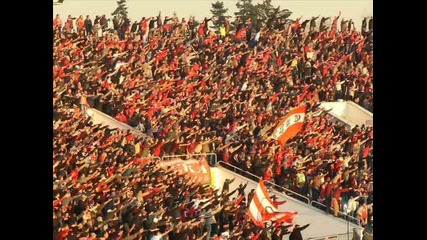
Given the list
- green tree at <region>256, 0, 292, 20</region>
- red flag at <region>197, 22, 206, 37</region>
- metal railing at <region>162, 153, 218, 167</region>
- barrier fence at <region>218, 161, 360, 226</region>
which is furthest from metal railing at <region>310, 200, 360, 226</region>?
red flag at <region>197, 22, 206, 37</region>

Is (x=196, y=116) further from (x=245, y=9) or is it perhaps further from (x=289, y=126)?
(x=245, y=9)

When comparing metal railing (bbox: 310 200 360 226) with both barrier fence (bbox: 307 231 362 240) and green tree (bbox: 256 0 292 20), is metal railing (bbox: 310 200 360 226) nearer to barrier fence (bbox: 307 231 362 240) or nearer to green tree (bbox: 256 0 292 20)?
barrier fence (bbox: 307 231 362 240)

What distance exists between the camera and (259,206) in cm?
1103

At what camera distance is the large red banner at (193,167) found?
1077 centimetres

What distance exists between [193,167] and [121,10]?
79.5 inches

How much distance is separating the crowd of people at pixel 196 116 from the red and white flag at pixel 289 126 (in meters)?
0.07

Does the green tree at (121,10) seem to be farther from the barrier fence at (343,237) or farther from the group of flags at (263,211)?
the barrier fence at (343,237)

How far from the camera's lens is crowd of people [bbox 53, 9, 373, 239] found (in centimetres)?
1045

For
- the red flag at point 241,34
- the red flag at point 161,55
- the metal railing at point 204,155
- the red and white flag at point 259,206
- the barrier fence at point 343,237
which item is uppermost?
the red flag at point 241,34

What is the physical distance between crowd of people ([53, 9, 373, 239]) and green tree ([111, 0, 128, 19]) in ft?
0.26

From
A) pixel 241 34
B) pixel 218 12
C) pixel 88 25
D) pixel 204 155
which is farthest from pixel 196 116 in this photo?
pixel 88 25

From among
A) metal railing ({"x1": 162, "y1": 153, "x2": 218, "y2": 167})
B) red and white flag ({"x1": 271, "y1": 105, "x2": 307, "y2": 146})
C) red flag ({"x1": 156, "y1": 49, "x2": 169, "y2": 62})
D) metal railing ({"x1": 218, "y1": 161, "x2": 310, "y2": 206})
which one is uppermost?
red flag ({"x1": 156, "y1": 49, "x2": 169, "y2": 62})

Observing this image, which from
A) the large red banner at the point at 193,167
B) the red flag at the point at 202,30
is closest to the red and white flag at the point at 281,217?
the large red banner at the point at 193,167
